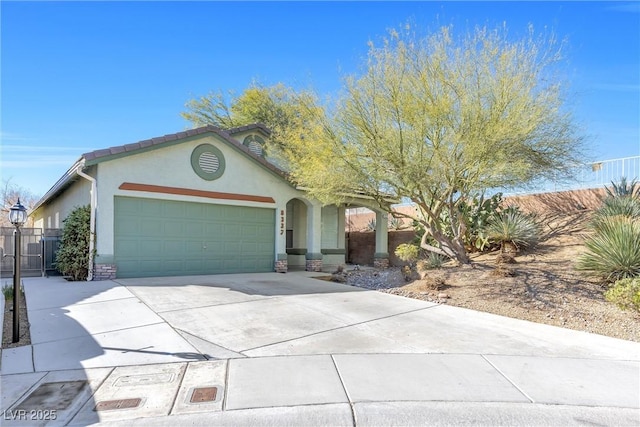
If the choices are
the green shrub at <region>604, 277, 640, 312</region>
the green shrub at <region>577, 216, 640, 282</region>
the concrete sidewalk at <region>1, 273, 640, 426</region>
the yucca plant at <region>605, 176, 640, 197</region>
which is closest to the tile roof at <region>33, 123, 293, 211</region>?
the concrete sidewalk at <region>1, 273, 640, 426</region>

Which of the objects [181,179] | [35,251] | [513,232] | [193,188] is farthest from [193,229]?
[513,232]

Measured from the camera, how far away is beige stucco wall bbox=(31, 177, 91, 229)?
12977mm

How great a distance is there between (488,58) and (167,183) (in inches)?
394

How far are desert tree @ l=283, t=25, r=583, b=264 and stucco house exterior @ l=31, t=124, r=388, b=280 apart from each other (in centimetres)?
400

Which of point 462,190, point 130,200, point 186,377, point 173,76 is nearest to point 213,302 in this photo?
point 186,377

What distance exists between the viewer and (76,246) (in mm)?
11703

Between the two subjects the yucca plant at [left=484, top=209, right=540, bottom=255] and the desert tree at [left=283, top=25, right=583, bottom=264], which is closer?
the desert tree at [left=283, top=25, right=583, bottom=264]

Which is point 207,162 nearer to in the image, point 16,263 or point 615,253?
point 16,263

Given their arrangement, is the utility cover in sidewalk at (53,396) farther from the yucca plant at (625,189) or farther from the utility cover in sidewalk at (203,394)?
the yucca plant at (625,189)

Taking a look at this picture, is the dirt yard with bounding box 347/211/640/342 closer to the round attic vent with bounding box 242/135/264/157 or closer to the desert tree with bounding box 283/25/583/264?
the desert tree with bounding box 283/25/583/264

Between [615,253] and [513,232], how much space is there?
420 cm

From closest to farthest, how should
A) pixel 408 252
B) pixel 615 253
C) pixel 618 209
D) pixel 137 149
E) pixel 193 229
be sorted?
pixel 615 253 → pixel 137 149 → pixel 618 209 → pixel 193 229 → pixel 408 252

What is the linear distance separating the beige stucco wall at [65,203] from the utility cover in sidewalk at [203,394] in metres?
10.3

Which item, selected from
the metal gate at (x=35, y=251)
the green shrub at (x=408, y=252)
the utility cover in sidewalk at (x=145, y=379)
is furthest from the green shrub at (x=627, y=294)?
the metal gate at (x=35, y=251)
